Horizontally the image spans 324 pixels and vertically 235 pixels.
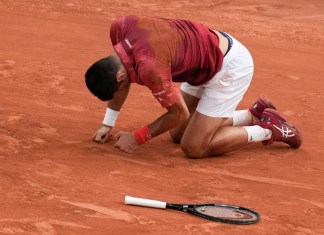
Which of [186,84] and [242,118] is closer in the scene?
[186,84]

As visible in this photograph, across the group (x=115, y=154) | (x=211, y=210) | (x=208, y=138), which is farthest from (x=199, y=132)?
(x=211, y=210)

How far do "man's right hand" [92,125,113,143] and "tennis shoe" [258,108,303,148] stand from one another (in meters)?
1.31

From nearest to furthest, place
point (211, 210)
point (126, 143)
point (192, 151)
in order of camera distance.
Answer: point (211, 210)
point (126, 143)
point (192, 151)

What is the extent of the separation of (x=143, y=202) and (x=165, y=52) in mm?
1275

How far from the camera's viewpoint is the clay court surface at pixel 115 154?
562 centimetres

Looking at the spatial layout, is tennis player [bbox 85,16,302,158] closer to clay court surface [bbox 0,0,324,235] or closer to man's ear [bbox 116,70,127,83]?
man's ear [bbox 116,70,127,83]

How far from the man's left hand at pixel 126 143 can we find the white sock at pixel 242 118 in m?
1.10

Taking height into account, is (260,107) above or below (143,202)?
above

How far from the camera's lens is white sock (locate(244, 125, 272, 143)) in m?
7.16

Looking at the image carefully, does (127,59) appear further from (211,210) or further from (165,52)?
(211,210)

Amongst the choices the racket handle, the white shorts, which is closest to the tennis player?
the white shorts

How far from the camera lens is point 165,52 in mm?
6418

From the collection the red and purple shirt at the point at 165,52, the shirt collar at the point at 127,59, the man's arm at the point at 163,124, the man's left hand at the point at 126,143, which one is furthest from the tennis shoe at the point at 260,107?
the shirt collar at the point at 127,59

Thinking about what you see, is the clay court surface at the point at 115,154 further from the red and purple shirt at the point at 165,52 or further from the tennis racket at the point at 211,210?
the red and purple shirt at the point at 165,52
